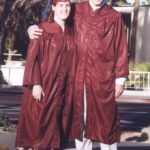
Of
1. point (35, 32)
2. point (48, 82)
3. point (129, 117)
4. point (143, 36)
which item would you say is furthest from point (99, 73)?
point (143, 36)

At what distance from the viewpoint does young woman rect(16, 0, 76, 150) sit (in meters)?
6.07

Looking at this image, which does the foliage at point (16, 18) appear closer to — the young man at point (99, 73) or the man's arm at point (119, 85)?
the young man at point (99, 73)

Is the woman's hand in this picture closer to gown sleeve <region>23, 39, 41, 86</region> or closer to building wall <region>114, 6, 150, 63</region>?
gown sleeve <region>23, 39, 41, 86</region>

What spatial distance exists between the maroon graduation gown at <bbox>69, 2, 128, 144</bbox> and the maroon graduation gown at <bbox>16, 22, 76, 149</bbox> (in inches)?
6.6

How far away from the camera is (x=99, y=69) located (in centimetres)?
629

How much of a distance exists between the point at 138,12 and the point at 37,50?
28350 mm

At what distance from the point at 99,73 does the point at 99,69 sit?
0.04 metres

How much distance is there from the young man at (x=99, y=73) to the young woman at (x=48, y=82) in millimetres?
159

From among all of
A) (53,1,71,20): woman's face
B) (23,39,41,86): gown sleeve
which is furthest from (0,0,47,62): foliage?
(23,39,41,86): gown sleeve

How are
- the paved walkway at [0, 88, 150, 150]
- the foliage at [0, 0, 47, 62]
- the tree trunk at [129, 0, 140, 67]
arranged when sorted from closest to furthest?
the paved walkway at [0, 88, 150, 150]
the tree trunk at [129, 0, 140, 67]
the foliage at [0, 0, 47, 62]

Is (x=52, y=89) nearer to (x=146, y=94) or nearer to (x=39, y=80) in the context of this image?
(x=39, y=80)

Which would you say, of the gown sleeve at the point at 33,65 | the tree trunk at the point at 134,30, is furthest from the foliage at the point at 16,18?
the gown sleeve at the point at 33,65

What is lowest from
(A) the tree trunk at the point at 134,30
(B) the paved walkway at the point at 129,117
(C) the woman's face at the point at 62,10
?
(B) the paved walkway at the point at 129,117

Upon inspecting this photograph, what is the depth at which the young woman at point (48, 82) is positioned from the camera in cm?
607
